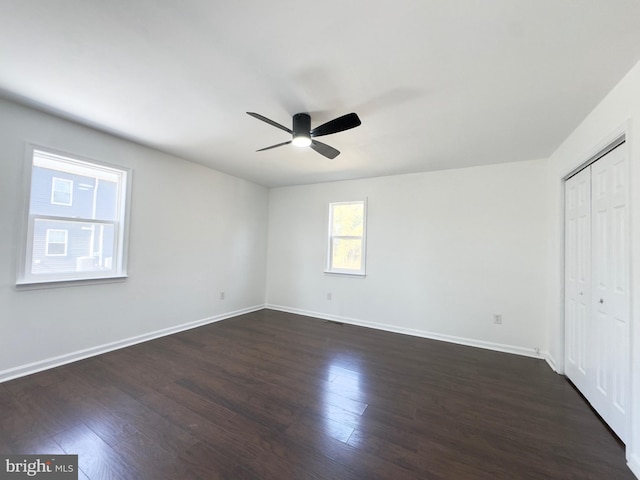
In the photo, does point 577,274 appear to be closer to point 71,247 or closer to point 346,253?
point 346,253

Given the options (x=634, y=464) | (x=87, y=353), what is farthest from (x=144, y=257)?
(x=634, y=464)

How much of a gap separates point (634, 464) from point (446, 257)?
2.51m

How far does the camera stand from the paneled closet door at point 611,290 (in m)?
1.76

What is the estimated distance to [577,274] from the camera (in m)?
2.54

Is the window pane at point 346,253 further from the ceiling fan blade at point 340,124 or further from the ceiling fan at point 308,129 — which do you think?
the ceiling fan blade at point 340,124

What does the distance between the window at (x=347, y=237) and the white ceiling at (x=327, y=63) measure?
1865mm

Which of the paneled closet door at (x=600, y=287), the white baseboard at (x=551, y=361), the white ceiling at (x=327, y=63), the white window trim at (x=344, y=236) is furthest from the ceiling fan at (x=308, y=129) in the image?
the white baseboard at (x=551, y=361)

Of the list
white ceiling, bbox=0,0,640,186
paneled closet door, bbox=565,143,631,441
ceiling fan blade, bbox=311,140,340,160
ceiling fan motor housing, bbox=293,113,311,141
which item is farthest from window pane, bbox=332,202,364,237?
paneled closet door, bbox=565,143,631,441

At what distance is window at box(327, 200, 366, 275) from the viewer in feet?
14.9

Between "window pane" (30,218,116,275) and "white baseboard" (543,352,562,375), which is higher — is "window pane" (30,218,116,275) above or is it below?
above

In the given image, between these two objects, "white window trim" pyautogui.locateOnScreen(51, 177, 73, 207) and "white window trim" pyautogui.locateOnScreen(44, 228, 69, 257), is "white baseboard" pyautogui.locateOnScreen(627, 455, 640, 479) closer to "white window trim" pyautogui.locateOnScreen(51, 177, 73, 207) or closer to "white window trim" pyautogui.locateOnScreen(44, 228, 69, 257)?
"white window trim" pyautogui.locateOnScreen(44, 228, 69, 257)

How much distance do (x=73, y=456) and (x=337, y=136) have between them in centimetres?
324

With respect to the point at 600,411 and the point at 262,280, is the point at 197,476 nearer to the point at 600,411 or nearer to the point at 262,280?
the point at 600,411

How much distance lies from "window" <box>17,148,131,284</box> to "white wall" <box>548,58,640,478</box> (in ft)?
15.3
